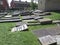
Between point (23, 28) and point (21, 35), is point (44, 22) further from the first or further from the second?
point (21, 35)

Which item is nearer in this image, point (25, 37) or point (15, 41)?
point (15, 41)

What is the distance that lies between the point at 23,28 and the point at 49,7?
1585cm

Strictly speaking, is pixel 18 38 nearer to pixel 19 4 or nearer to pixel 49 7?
pixel 49 7

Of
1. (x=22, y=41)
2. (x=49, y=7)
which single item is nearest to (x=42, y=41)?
(x=22, y=41)

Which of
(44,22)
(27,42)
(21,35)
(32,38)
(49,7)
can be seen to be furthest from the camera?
(49,7)

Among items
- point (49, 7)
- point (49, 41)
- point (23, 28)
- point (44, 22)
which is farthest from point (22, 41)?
point (49, 7)

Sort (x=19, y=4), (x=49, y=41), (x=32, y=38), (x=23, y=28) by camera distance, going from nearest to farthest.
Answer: (x=49, y=41) → (x=32, y=38) → (x=23, y=28) → (x=19, y=4)

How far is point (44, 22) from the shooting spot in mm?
9086

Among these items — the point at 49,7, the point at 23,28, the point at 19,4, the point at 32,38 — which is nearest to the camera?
the point at 32,38

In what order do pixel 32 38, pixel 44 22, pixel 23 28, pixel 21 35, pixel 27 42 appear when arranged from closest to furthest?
pixel 27 42 < pixel 32 38 < pixel 21 35 < pixel 23 28 < pixel 44 22

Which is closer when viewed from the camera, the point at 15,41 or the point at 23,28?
the point at 15,41

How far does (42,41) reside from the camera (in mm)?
5312

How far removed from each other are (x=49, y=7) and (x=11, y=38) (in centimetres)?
1729

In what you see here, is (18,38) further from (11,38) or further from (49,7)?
(49,7)
